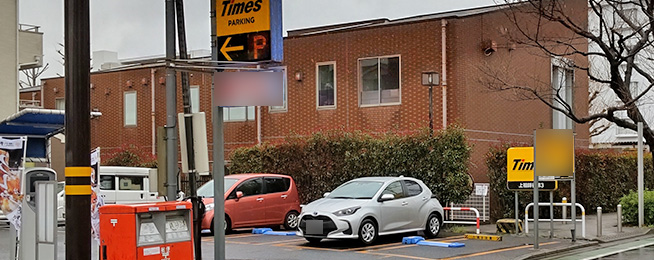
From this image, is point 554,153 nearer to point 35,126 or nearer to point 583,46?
point 35,126

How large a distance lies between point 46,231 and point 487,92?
18.8m

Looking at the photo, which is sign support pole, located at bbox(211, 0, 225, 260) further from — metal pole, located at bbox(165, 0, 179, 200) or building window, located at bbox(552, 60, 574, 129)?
building window, located at bbox(552, 60, 574, 129)

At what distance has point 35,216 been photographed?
945 centimetres

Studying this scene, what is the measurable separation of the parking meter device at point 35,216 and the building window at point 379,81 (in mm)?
17313

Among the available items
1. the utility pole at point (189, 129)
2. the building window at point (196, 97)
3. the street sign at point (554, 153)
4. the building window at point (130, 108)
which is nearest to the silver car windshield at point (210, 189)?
the street sign at point (554, 153)

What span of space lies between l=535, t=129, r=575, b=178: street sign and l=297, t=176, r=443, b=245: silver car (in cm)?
291

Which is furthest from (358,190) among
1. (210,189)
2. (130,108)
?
(130,108)

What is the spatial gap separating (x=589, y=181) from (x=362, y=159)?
8.37 metres

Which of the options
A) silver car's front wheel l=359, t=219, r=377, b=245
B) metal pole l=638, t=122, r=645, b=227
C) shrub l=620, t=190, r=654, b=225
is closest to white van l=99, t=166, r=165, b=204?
silver car's front wheel l=359, t=219, r=377, b=245

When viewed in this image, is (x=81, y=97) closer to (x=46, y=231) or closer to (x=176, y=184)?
(x=46, y=231)

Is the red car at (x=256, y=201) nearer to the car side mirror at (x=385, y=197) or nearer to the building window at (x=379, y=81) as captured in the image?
the car side mirror at (x=385, y=197)

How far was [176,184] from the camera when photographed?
11.6 meters

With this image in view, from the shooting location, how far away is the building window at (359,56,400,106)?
2606 centimetres

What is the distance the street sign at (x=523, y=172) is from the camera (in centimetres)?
1817
